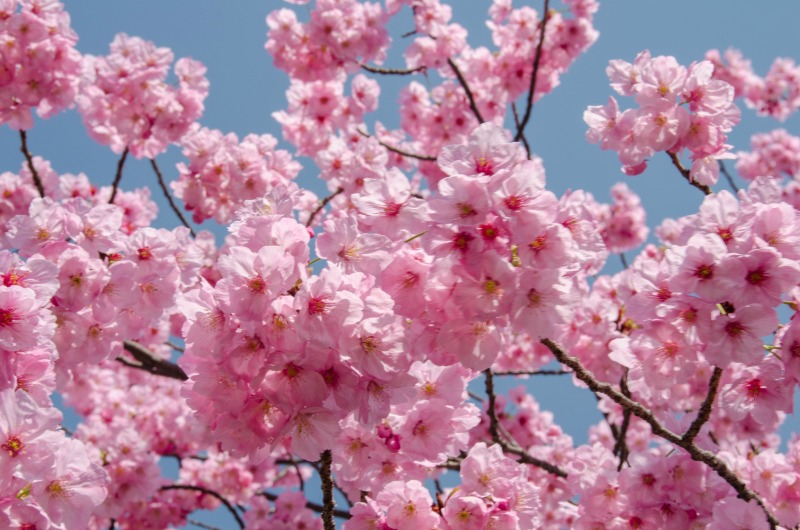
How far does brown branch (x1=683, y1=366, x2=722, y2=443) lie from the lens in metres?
2.36

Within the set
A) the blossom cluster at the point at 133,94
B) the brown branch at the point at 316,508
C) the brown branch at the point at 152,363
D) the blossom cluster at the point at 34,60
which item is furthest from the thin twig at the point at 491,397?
the blossom cluster at the point at 34,60

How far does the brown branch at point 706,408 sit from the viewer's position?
2.36 m

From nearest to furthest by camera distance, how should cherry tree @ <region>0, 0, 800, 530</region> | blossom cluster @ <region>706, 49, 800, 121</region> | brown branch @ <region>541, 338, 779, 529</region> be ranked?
cherry tree @ <region>0, 0, 800, 530</region>
brown branch @ <region>541, 338, 779, 529</region>
blossom cluster @ <region>706, 49, 800, 121</region>

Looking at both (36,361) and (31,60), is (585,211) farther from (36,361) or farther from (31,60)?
(31,60)

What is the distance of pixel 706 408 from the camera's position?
250 centimetres

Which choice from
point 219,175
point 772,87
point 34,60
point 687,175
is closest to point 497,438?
point 687,175

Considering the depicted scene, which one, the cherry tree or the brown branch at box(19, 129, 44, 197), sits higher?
the brown branch at box(19, 129, 44, 197)

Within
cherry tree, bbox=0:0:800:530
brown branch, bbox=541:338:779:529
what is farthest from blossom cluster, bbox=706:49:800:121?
brown branch, bbox=541:338:779:529

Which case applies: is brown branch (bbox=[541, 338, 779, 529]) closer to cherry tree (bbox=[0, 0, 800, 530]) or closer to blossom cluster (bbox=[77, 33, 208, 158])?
cherry tree (bbox=[0, 0, 800, 530])

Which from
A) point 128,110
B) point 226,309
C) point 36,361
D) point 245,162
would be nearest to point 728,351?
point 226,309

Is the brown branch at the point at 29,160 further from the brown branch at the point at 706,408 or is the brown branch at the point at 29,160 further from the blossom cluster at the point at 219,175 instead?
the brown branch at the point at 706,408

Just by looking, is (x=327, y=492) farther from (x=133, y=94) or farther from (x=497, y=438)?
(x=133, y=94)

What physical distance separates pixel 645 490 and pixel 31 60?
4.82m

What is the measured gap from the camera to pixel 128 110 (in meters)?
5.21
